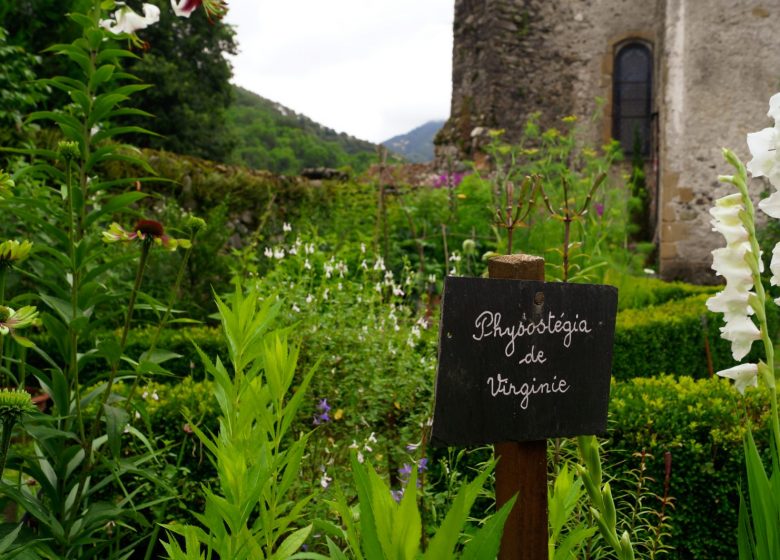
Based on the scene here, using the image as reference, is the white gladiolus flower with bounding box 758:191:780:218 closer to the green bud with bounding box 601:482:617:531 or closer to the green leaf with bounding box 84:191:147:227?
the green bud with bounding box 601:482:617:531

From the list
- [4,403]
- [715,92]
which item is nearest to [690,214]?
[715,92]

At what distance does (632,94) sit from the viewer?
40.4ft

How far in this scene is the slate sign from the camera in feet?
4.62

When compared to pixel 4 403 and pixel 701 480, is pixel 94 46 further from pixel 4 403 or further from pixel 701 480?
pixel 701 480

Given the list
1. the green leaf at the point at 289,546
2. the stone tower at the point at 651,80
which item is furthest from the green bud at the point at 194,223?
the stone tower at the point at 651,80

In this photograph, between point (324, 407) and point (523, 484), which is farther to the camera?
point (324, 407)

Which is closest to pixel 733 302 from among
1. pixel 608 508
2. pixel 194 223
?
pixel 608 508

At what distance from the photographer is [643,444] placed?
2688 millimetres

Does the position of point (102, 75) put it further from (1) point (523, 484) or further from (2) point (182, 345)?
(2) point (182, 345)

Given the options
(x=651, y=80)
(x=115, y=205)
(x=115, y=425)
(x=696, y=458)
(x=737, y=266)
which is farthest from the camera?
(x=651, y=80)

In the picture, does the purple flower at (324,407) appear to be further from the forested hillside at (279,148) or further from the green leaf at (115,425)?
the forested hillside at (279,148)

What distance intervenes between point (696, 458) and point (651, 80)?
10.9 m

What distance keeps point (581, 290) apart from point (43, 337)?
3323 millimetres

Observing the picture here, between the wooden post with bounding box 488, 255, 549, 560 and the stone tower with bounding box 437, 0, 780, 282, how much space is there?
9016 mm
